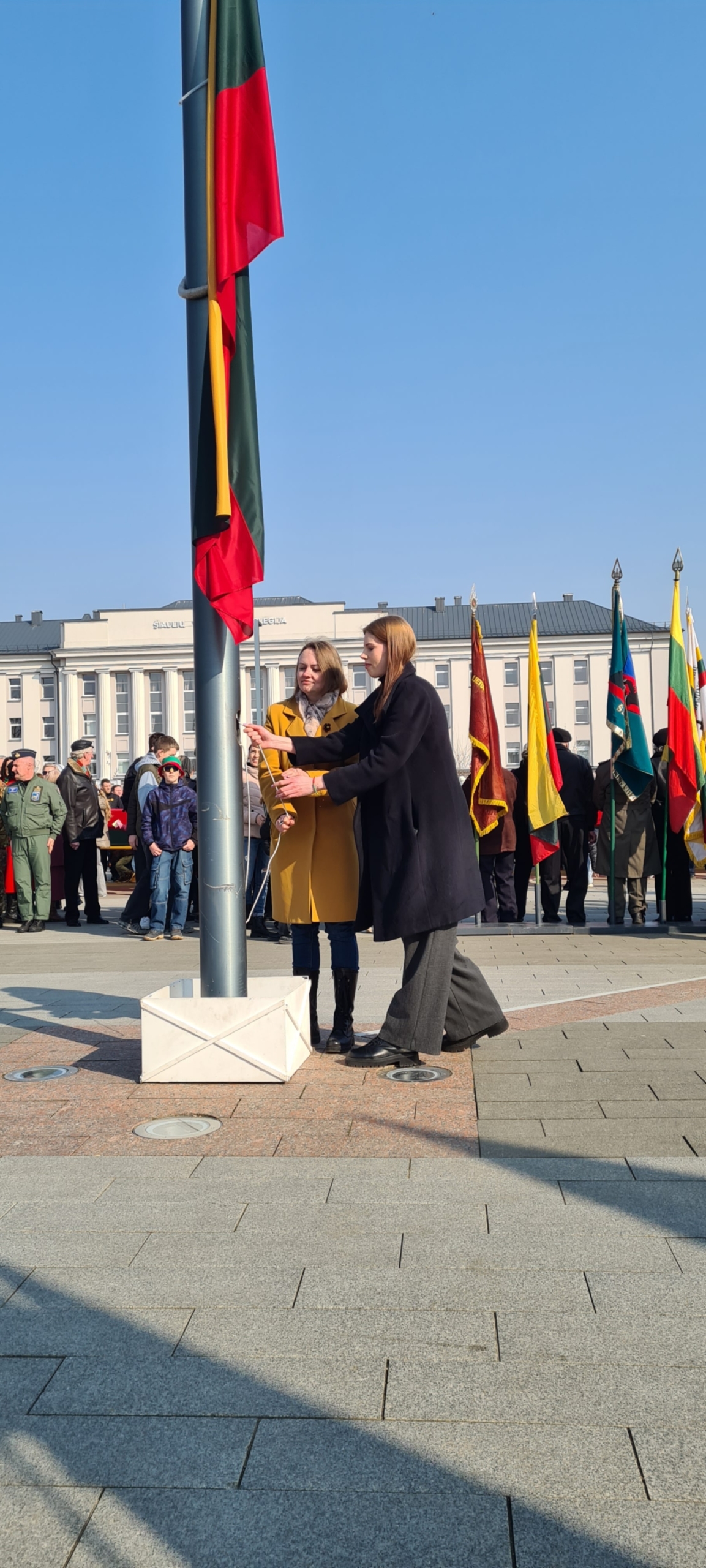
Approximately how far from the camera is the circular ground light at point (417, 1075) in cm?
537

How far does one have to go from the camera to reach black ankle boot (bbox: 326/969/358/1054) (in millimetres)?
6027

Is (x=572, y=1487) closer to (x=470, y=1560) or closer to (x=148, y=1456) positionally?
(x=470, y=1560)

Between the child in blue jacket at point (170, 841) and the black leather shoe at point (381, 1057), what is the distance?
673 centimetres

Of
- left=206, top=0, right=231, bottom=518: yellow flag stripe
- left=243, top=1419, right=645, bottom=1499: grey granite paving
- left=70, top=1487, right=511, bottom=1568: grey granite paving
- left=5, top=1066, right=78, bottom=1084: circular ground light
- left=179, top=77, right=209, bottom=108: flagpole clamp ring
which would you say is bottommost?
left=70, top=1487, right=511, bottom=1568: grey granite paving

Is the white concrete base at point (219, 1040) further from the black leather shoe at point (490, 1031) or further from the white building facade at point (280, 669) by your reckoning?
the white building facade at point (280, 669)

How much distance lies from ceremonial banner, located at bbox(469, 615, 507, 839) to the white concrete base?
268 inches

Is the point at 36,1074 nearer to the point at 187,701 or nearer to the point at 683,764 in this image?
the point at 683,764

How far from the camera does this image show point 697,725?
1205 centimetres

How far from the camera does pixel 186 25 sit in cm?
560

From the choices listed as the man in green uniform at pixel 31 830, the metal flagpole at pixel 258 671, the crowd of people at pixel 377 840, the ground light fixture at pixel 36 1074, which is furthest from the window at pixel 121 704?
the ground light fixture at pixel 36 1074

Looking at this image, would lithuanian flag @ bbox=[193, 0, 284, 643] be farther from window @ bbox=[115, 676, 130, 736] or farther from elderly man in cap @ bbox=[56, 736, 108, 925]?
window @ bbox=[115, 676, 130, 736]

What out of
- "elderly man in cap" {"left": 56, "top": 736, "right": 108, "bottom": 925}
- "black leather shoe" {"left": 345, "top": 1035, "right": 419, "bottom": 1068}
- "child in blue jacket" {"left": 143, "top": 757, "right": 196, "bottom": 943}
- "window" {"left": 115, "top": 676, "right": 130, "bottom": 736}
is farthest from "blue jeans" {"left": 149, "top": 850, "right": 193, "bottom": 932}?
"window" {"left": 115, "top": 676, "right": 130, "bottom": 736}

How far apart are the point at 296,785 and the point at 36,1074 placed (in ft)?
5.46

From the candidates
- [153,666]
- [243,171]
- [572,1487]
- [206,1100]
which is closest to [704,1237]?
[572,1487]
